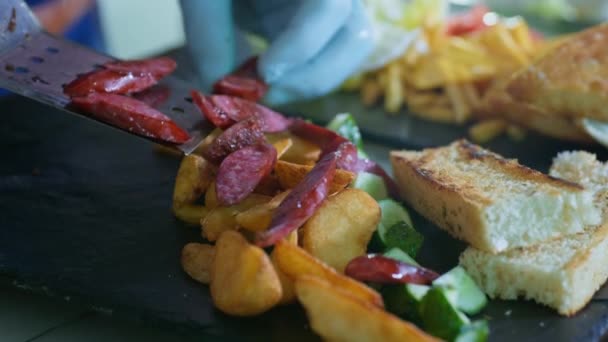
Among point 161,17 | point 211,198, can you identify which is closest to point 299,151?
point 211,198

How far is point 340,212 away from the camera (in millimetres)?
1864

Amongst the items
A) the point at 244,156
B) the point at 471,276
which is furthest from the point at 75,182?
the point at 471,276

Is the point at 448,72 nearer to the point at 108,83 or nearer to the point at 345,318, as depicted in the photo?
the point at 108,83

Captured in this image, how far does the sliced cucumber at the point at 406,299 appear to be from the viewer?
1.68 metres

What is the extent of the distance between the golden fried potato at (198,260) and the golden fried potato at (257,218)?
0.11 metres

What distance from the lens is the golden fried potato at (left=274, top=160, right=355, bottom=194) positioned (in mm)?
1983

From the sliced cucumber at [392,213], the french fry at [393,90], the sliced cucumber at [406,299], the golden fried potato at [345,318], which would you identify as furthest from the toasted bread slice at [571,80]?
the golden fried potato at [345,318]

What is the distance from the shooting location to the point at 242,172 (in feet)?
6.73

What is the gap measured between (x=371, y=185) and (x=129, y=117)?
29.8 inches

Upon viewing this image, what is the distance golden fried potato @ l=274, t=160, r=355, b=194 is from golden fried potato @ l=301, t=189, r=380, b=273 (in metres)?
0.07

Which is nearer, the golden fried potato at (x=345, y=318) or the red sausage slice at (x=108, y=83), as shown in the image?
the golden fried potato at (x=345, y=318)

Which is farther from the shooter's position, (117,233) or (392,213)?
(117,233)

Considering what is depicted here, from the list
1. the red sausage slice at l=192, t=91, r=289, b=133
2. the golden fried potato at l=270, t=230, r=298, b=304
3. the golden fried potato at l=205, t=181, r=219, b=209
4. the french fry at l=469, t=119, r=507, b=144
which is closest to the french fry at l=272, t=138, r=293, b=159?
the red sausage slice at l=192, t=91, r=289, b=133

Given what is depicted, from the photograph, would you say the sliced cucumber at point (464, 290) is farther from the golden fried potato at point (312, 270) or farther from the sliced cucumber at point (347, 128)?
the sliced cucumber at point (347, 128)
